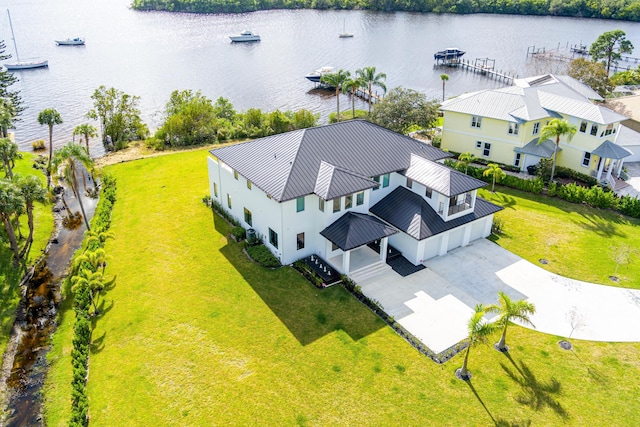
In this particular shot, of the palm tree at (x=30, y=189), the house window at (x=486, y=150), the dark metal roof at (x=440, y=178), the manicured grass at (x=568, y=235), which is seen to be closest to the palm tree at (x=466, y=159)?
the house window at (x=486, y=150)

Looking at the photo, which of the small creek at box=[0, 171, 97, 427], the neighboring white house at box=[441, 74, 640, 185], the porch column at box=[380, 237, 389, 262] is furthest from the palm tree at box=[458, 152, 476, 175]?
the small creek at box=[0, 171, 97, 427]

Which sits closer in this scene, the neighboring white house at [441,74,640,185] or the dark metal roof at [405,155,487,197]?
the dark metal roof at [405,155,487,197]

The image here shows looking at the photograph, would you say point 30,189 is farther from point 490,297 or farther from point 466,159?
point 466,159

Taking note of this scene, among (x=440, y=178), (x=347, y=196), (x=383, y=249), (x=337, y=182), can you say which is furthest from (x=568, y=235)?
(x=337, y=182)

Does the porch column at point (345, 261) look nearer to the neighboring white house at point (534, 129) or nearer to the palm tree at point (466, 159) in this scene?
the palm tree at point (466, 159)

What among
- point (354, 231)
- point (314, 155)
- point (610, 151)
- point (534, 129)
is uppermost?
point (314, 155)

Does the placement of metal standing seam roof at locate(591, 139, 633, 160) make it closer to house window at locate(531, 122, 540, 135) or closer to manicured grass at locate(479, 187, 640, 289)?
house window at locate(531, 122, 540, 135)
